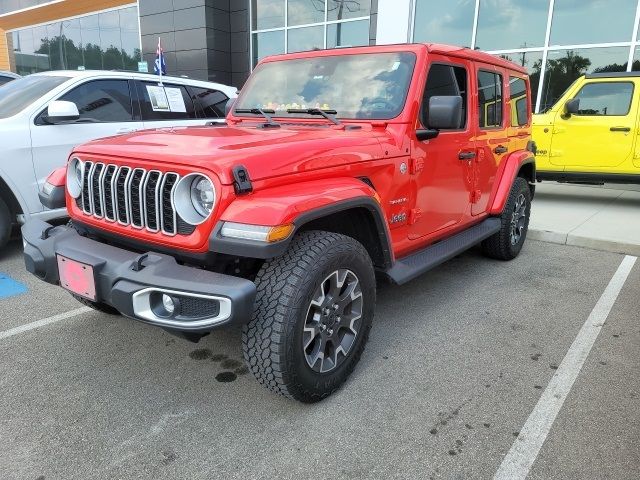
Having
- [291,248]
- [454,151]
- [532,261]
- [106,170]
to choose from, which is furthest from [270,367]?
[532,261]

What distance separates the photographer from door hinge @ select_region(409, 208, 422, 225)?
130 inches

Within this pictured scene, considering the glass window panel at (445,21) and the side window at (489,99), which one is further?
the glass window panel at (445,21)

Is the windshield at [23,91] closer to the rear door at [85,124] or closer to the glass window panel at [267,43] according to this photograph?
the rear door at [85,124]

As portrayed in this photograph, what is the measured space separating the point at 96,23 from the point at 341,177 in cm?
2239

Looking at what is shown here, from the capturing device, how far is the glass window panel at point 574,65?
31.5 feet

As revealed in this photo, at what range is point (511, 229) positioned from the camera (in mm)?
4902

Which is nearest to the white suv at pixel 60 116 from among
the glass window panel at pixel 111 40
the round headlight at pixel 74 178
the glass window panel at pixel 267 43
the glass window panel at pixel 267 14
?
the round headlight at pixel 74 178

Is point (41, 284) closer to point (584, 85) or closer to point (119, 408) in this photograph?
point (119, 408)

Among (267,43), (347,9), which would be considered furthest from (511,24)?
(267,43)

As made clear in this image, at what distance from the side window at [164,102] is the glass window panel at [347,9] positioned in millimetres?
8436

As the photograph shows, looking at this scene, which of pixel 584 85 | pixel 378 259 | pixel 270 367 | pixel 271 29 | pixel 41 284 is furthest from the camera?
pixel 271 29

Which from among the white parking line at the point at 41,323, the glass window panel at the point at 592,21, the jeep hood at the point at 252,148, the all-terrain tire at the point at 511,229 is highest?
the glass window panel at the point at 592,21

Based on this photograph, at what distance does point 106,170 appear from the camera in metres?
2.60

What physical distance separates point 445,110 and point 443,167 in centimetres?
66
